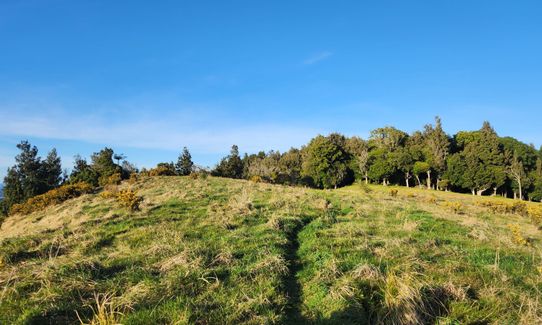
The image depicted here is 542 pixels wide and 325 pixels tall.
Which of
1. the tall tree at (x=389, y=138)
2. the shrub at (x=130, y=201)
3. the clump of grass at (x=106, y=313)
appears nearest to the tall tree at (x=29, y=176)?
the shrub at (x=130, y=201)

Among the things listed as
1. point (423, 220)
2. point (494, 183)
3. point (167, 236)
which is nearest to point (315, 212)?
point (423, 220)

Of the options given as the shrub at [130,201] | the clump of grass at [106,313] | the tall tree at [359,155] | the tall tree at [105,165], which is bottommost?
the clump of grass at [106,313]

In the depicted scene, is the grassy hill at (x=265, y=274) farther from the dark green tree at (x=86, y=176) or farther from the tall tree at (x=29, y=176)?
the tall tree at (x=29, y=176)

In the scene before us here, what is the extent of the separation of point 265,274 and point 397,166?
2774 inches

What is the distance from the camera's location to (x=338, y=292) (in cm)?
743

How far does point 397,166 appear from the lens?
73.2 meters

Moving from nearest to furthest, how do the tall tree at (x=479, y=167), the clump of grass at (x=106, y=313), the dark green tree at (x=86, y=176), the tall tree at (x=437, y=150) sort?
the clump of grass at (x=106, y=313) → the dark green tree at (x=86, y=176) → the tall tree at (x=479, y=167) → the tall tree at (x=437, y=150)

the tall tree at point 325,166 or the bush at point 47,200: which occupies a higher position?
the tall tree at point 325,166

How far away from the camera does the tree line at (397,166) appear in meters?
54.8

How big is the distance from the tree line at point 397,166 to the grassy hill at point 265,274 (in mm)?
41201

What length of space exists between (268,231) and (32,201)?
2482cm

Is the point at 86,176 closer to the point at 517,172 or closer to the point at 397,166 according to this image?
the point at 397,166

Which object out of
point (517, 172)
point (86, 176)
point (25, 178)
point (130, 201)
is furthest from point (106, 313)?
point (517, 172)

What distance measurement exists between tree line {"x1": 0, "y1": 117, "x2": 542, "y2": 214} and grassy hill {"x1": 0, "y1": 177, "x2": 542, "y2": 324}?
135 feet
